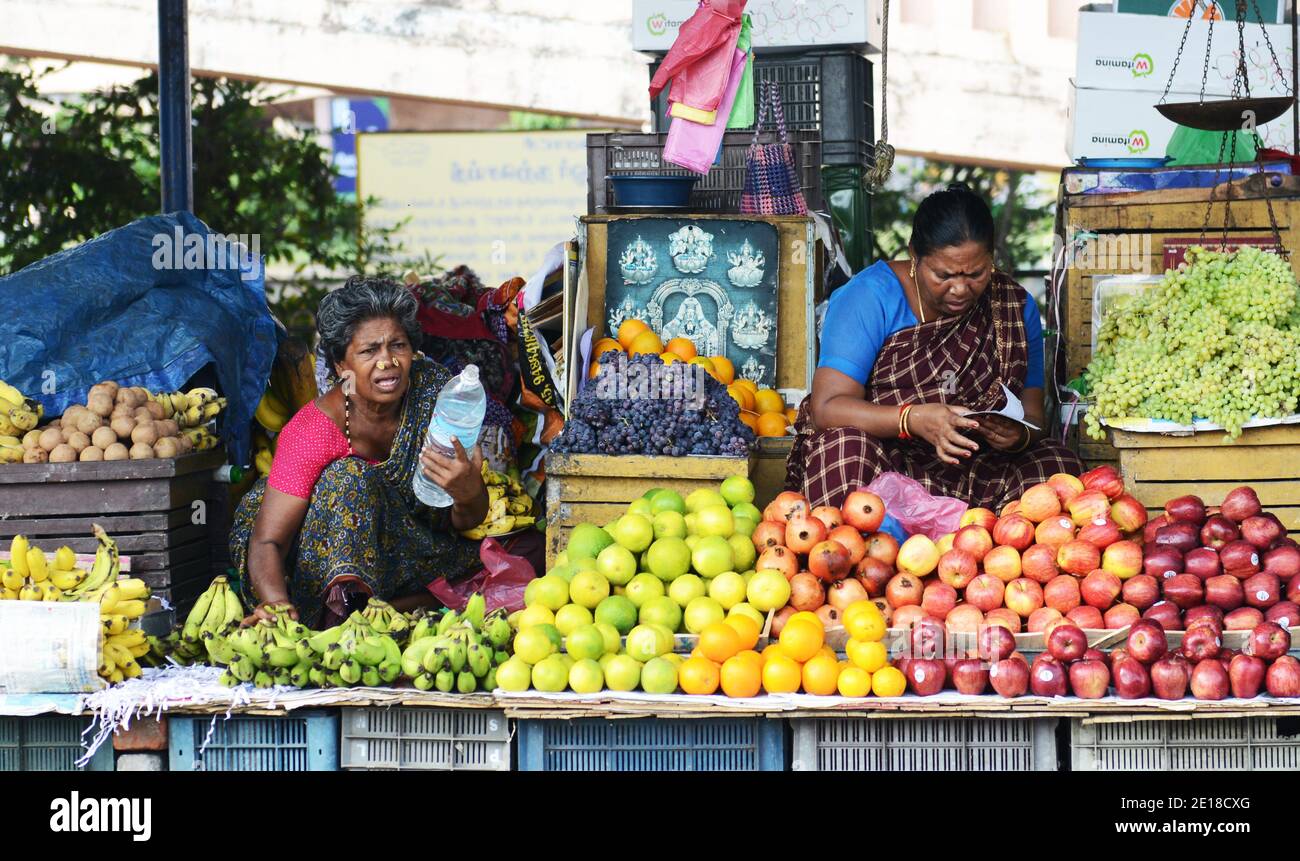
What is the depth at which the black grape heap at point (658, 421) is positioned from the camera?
4.07m

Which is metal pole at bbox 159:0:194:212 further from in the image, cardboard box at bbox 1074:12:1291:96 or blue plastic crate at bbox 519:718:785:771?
cardboard box at bbox 1074:12:1291:96

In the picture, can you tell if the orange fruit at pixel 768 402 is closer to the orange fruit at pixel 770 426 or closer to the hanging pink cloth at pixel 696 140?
the orange fruit at pixel 770 426

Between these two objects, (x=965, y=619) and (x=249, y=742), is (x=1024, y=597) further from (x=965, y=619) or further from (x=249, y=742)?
(x=249, y=742)

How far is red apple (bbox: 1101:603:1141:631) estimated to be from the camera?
10.9 ft

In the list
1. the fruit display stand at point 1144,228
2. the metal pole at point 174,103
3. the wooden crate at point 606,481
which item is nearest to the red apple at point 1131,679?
the wooden crate at point 606,481

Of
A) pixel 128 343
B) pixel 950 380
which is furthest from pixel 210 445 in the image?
pixel 950 380

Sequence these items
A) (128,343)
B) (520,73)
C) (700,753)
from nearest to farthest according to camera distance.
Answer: (700,753) < (128,343) < (520,73)

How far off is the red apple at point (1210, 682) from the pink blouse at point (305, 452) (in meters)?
2.33

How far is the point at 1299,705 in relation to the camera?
10.1 feet

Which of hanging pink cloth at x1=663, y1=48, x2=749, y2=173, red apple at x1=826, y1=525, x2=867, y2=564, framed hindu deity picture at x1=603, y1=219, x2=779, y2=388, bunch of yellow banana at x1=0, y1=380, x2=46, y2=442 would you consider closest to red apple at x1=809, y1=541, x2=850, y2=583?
red apple at x1=826, y1=525, x2=867, y2=564

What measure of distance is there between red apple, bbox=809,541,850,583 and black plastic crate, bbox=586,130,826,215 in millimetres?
1925

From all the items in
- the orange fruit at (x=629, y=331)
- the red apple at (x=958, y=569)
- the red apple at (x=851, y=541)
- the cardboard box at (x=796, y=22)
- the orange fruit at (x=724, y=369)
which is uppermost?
the cardboard box at (x=796, y=22)
